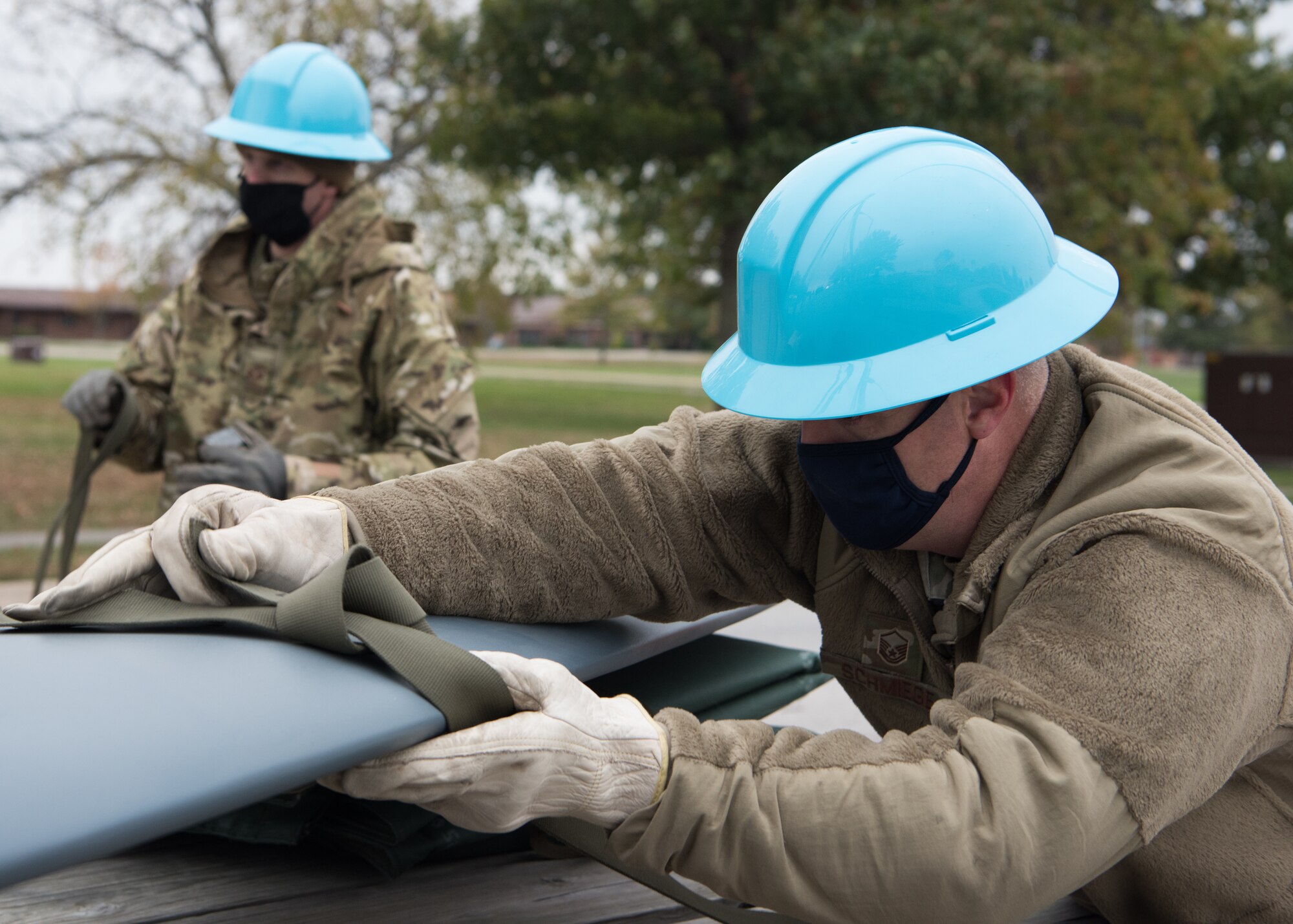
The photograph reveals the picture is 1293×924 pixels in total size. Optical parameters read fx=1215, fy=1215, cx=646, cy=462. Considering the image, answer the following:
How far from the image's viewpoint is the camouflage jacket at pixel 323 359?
3264 mm

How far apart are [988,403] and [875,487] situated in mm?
180

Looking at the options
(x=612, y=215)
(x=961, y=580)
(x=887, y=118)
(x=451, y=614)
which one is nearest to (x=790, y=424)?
(x=961, y=580)

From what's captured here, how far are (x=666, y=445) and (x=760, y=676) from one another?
457 mm

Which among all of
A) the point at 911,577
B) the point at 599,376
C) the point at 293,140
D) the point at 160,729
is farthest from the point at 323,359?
the point at 599,376

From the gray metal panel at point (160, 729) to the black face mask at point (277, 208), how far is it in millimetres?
2263

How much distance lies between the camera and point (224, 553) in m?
1.52

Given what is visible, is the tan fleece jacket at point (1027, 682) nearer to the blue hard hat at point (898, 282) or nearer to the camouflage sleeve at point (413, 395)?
the blue hard hat at point (898, 282)

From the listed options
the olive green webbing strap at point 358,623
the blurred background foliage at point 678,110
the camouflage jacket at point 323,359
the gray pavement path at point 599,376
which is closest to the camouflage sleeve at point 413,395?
the camouflage jacket at point 323,359

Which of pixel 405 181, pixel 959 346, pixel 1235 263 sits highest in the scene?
pixel 959 346

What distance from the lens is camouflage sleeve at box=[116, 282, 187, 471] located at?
3.67m

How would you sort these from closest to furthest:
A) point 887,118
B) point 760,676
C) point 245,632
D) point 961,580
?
point 245,632
point 961,580
point 760,676
point 887,118

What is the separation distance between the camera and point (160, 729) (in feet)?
3.72

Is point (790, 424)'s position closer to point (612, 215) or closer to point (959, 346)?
point (959, 346)

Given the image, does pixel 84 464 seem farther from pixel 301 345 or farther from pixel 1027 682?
pixel 1027 682
